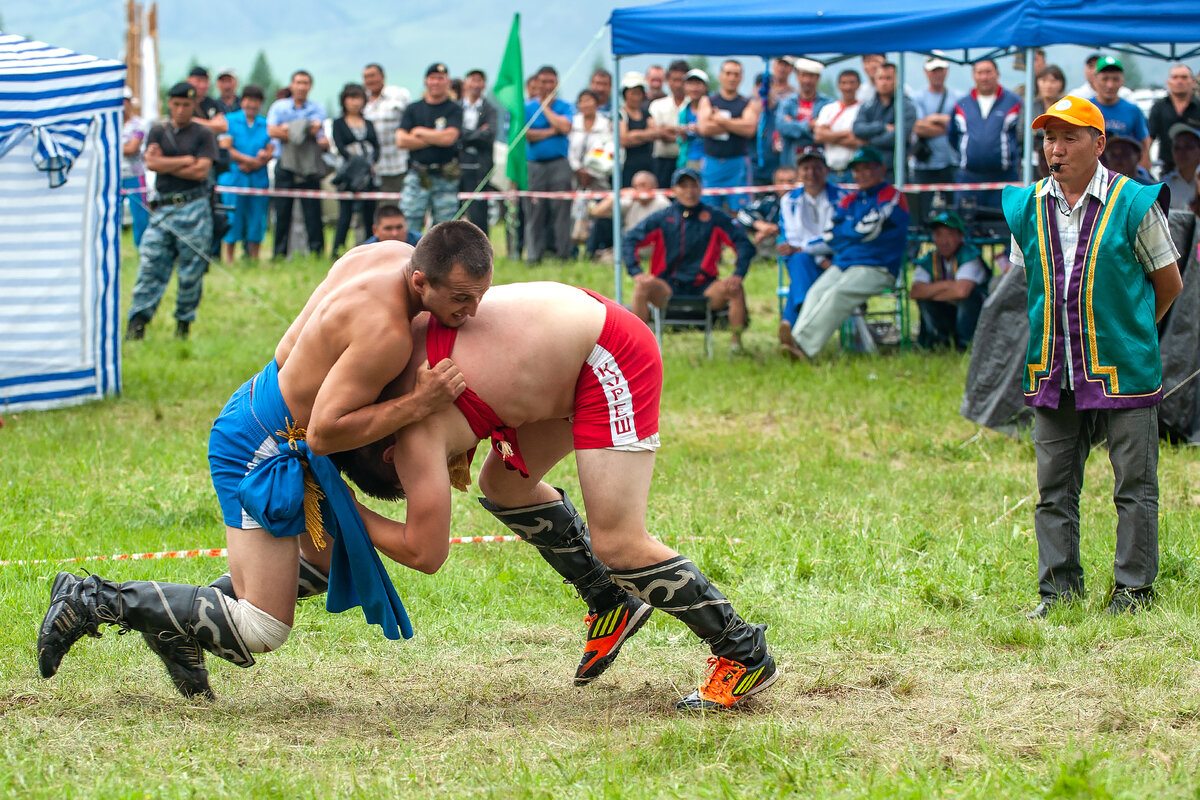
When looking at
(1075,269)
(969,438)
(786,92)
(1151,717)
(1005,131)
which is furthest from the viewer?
(786,92)

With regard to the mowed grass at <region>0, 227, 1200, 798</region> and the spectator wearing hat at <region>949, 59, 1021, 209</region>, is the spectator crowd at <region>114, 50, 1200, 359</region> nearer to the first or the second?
the spectator wearing hat at <region>949, 59, 1021, 209</region>

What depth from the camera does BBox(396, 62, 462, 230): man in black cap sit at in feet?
43.5

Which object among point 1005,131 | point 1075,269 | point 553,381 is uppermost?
point 1005,131

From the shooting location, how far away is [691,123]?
1457 centimetres

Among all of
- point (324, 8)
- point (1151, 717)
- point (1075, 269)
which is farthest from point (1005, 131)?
point (324, 8)

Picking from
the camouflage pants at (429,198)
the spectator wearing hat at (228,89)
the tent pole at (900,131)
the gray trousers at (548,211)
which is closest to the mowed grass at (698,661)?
the tent pole at (900,131)

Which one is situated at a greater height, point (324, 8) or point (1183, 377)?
point (324, 8)

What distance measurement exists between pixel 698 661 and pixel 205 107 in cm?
1205

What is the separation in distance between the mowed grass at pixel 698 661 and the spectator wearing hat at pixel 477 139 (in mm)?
7687

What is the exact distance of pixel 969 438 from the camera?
25.3 ft

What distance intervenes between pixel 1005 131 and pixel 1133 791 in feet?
33.5

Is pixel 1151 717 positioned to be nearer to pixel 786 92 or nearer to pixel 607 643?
pixel 607 643

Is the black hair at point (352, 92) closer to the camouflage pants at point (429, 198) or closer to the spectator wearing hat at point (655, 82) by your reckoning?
the camouflage pants at point (429, 198)

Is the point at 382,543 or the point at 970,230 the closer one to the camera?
the point at 382,543
